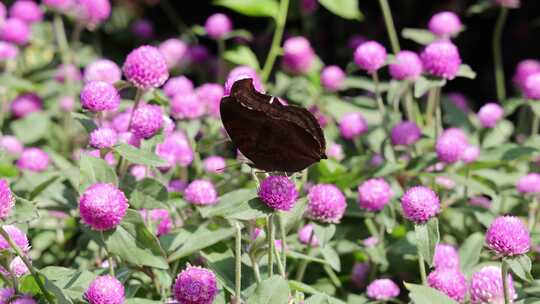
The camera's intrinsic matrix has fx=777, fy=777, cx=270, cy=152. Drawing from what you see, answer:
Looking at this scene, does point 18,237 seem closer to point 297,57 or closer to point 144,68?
point 144,68

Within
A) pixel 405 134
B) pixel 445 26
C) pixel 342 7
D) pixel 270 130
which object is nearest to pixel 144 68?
pixel 270 130

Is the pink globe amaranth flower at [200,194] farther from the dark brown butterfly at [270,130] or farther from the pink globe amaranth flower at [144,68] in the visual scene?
the dark brown butterfly at [270,130]

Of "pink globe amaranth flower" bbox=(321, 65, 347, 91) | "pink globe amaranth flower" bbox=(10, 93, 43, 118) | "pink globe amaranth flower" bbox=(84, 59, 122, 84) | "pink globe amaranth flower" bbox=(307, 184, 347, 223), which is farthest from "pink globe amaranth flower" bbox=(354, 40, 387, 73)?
"pink globe amaranth flower" bbox=(10, 93, 43, 118)

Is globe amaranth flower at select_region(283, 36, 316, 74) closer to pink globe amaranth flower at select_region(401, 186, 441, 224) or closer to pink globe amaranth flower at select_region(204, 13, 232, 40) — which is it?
pink globe amaranth flower at select_region(204, 13, 232, 40)

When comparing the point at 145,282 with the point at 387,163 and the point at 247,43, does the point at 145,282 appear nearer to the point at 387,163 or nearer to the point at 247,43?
the point at 387,163

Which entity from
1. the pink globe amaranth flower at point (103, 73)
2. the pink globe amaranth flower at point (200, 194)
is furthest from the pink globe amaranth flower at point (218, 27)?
the pink globe amaranth flower at point (200, 194)

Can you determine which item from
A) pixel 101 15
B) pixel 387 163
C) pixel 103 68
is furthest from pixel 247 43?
pixel 387 163

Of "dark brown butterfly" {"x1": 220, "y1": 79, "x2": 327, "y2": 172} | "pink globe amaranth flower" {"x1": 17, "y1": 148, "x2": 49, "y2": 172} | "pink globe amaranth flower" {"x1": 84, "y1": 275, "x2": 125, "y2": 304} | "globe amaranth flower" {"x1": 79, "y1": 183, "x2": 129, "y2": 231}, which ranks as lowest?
"pink globe amaranth flower" {"x1": 17, "y1": 148, "x2": 49, "y2": 172}
